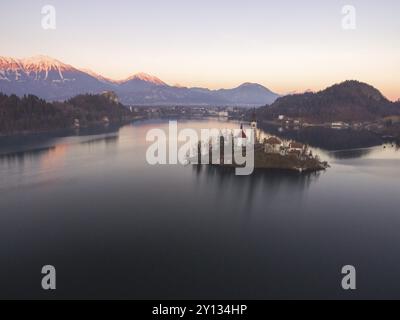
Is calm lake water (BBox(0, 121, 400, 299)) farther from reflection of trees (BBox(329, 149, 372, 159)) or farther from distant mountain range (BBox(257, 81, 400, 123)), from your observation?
distant mountain range (BBox(257, 81, 400, 123))

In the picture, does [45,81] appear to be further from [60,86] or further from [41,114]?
[41,114]

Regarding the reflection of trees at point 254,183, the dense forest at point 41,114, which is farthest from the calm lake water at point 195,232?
the dense forest at point 41,114

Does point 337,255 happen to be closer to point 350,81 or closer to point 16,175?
point 16,175

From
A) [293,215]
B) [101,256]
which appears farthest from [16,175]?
[293,215]

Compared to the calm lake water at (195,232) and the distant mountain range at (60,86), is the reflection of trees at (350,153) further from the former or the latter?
the distant mountain range at (60,86)
